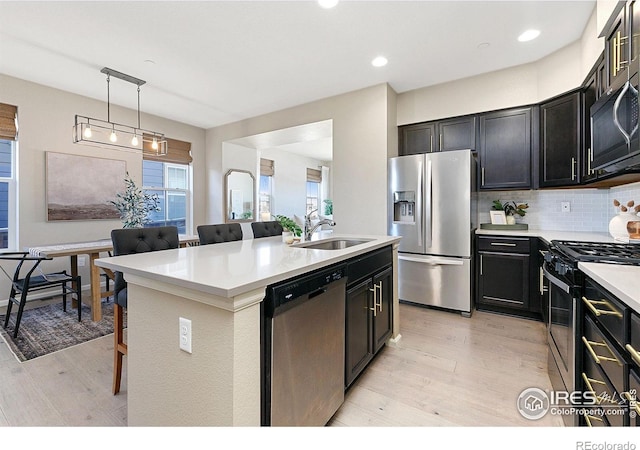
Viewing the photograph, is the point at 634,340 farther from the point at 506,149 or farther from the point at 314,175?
the point at 314,175

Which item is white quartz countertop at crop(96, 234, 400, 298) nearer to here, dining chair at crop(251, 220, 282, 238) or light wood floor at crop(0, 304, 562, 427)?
light wood floor at crop(0, 304, 562, 427)

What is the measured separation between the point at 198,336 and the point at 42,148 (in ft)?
13.7

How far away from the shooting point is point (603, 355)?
1.20 meters

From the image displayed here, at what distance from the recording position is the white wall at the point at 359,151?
3.72 metres

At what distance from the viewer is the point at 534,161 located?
323 centimetres

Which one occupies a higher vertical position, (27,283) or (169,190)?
(169,190)

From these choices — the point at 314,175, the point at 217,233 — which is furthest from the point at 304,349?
the point at 314,175

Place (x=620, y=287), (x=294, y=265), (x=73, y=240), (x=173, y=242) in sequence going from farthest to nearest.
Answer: (x=73, y=240), (x=173, y=242), (x=294, y=265), (x=620, y=287)

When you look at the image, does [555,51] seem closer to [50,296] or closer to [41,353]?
[41,353]

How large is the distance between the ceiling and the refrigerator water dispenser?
1.39m

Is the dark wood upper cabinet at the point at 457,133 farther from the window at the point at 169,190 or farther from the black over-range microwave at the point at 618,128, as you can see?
the window at the point at 169,190

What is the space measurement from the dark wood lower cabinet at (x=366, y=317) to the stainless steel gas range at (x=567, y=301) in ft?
3.44

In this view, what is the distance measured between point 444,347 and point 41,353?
10.7 ft

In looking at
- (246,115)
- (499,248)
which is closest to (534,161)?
(499,248)
